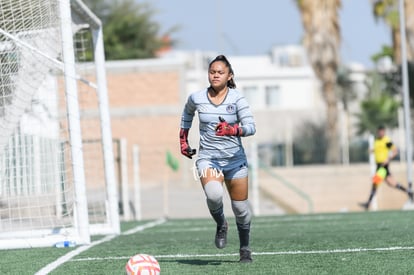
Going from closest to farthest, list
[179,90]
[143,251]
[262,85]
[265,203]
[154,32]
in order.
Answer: [143,251] < [265,203] < [179,90] < [154,32] < [262,85]

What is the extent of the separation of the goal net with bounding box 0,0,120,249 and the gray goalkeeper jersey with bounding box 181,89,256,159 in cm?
379

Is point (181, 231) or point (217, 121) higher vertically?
point (217, 121)

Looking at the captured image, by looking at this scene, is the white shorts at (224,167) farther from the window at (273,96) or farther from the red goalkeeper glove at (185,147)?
the window at (273,96)

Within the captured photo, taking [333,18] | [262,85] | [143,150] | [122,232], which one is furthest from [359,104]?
[122,232]

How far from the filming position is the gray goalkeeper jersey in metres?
9.55

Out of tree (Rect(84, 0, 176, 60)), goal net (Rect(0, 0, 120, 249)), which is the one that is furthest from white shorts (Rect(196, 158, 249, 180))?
tree (Rect(84, 0, 176, 60))

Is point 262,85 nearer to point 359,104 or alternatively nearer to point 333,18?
point 359,104

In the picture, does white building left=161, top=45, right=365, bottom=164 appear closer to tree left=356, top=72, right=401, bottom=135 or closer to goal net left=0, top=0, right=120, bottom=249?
tree left=356, top=72, right=401, bottom=135

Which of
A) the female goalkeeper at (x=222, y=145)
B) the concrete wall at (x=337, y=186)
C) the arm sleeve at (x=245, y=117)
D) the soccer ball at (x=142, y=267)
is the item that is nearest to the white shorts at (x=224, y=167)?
the female goalkeeper at (x=222, y=145)

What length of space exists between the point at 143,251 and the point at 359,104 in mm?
49429

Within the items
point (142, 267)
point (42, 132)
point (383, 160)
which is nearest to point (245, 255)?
point (142, 267)

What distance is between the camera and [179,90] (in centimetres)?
3753

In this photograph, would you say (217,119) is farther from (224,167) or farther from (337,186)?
(337,186)

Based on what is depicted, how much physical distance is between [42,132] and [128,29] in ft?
124
